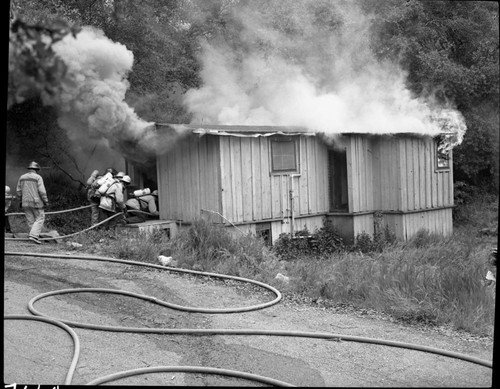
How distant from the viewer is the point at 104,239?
22.2ft

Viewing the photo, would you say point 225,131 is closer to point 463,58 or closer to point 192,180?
point 192,180

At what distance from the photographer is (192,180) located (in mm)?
6332

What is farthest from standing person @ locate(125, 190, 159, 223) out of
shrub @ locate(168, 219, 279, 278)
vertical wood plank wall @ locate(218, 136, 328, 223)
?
vertical wood plank wall @ locate(218, 136, 328, 223)

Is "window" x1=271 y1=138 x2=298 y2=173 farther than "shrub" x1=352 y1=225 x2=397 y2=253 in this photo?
Yes

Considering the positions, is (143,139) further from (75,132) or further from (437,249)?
(437,249)

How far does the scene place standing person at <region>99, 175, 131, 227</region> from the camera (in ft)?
23.1

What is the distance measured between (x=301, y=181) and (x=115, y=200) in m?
2.36

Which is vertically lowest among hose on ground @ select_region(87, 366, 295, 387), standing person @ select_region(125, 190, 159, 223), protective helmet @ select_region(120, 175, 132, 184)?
hose on ground @ select_region(87, 366, 295, 387)

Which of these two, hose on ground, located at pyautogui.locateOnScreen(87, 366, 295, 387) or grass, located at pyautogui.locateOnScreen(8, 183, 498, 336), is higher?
grass, located at pyautogui.locateOnScreen(8, 183, 498, 336)

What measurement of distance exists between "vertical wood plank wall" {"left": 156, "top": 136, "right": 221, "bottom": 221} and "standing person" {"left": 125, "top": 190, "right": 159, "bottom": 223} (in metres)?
0.36

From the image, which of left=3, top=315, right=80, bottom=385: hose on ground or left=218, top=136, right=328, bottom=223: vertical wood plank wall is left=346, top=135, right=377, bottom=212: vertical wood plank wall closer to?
left=218, top=136, right=328, bottom=223: vertical wood plank wall

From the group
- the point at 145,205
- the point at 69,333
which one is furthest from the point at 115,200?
the point at 69,333

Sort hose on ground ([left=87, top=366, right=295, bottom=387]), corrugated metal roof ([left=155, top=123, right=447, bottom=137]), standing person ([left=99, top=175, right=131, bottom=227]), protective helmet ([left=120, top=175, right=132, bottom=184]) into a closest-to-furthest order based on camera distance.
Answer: hose on ground ([left=87, top=366, right=295, bottom=387])
corrugated metal roof ([left=155, top=123, right=447, bottom=137])
standing person ([left=99, top=175, right=131, bottom=227])
protective helmet ([left=120, top=175, right=132, bottom=184])

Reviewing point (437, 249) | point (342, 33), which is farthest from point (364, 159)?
point (342, 33)
